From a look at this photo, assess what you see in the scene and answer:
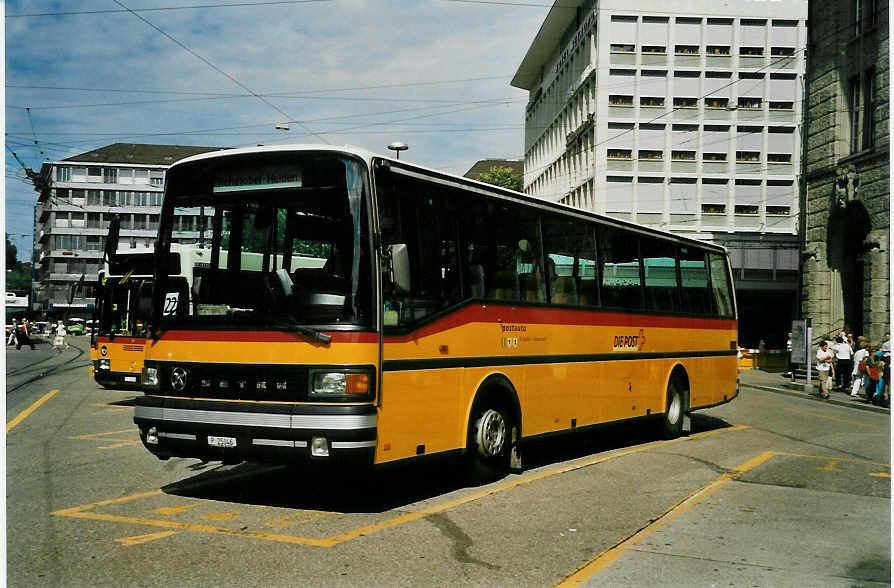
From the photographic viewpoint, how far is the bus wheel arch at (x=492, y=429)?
381 inches

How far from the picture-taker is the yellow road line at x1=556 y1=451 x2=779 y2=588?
6180mm

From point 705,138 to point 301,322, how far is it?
180ft

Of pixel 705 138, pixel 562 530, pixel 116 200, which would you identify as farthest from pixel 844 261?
pixel 116 200

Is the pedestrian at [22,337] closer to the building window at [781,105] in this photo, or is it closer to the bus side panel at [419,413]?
the building window at [781,105]

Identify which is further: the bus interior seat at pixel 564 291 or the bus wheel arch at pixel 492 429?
the bus interior seat at pixel 564 291

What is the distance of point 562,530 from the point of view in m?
7.60

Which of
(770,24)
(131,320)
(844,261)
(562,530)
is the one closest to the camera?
(562,530)

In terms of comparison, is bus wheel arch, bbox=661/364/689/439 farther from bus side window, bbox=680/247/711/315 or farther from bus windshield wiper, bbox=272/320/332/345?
bus windshield wiper, bbox=272/320/332/345

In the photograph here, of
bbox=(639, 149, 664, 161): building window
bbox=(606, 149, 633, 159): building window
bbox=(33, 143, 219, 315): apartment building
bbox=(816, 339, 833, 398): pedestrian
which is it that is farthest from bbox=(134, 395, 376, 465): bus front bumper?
bbox=(33, 143, 219, 315): apartment building

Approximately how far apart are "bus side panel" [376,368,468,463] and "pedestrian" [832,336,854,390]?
935 inches

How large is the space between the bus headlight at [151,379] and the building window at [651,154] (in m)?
53.6

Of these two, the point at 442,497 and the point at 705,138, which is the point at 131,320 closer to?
the point at 442,497

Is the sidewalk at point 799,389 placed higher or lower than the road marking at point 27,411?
lower

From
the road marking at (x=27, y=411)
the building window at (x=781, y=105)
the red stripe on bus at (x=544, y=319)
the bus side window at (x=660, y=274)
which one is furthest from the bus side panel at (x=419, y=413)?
the building window at (x=781, y=105)
